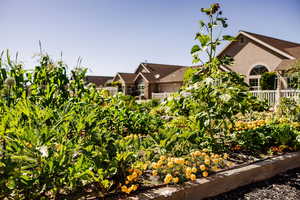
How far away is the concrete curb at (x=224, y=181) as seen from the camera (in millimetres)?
1646

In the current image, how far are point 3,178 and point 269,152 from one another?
2.93 metres

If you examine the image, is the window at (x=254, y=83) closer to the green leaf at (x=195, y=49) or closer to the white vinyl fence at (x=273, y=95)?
the white vinyl fence at (x=273, y=95)

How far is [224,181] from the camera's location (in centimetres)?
194

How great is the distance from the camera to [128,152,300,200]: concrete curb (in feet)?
5.40

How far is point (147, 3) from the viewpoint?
7.05 metres

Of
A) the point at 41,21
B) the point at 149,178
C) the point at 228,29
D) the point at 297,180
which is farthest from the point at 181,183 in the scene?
the point at 41,21

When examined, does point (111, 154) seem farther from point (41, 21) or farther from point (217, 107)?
point (41, 21)

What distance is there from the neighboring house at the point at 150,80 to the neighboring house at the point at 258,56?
702cm

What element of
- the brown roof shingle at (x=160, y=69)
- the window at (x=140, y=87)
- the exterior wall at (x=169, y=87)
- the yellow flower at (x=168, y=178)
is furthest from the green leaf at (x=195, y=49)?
the brown roof shingle at (x=160, y=69)

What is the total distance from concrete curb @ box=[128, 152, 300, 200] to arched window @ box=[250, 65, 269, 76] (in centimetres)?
1612

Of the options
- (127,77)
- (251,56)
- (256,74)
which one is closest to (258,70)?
(256,74)

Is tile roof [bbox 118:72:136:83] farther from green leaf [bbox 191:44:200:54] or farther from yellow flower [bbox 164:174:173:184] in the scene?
yellow flower [bbox 164:174:173:184]

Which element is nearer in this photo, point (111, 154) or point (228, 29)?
point (111, 154)

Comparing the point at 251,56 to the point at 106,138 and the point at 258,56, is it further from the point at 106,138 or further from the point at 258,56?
the point at 106,138
